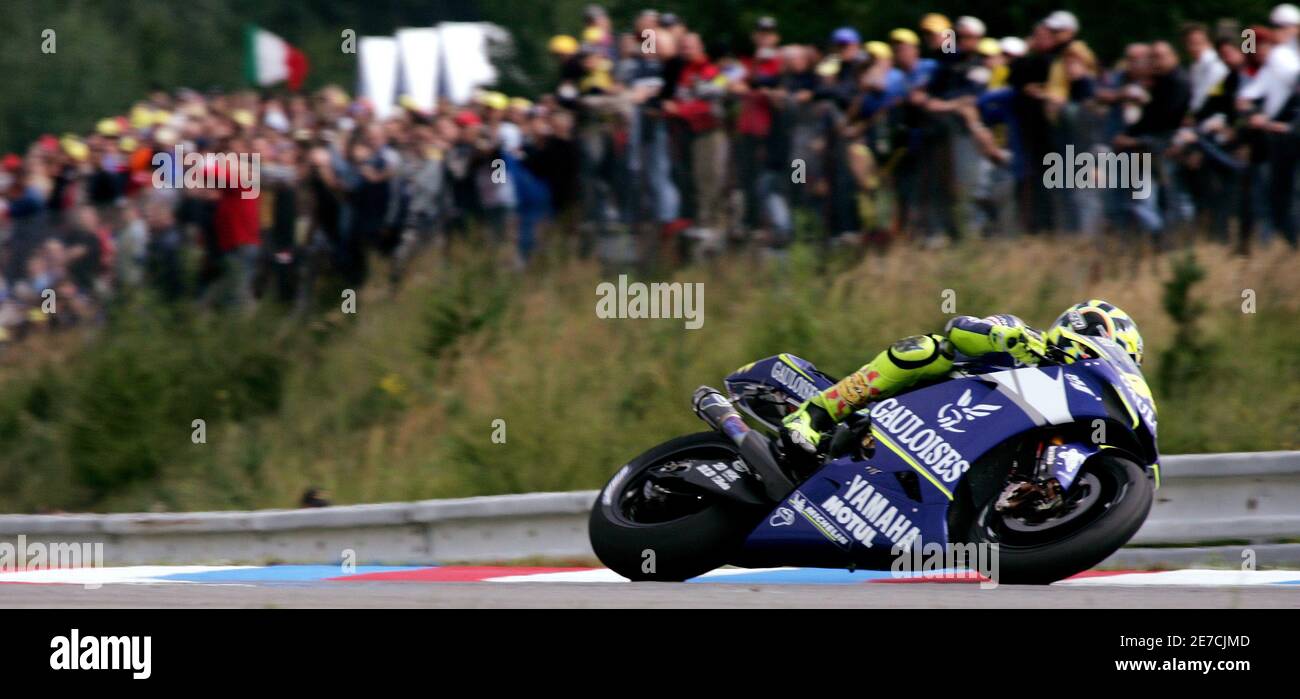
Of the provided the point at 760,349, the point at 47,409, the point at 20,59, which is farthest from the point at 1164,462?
the point at 20,59

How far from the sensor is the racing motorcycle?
671cm

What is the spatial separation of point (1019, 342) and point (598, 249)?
262 inches

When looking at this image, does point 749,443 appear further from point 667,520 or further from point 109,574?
point 109,574

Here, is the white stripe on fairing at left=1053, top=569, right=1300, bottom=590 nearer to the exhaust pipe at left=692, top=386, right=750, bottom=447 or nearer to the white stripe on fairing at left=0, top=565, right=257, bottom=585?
the exhaust pipe at left=692, top=386, right=750, bottom=447

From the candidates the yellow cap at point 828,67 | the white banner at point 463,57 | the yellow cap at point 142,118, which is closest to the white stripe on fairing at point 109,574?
the yellow cap at point 828,67

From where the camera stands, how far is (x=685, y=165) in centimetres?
1281

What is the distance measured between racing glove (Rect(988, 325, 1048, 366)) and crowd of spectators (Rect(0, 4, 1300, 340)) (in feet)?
14.6

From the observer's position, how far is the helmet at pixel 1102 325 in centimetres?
724

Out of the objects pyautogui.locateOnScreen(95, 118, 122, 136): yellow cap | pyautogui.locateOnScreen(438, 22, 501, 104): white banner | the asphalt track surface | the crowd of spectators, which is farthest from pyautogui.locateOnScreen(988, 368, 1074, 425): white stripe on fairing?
pyautogui.locateOnScreen(438, 22, 501, 104): white banner

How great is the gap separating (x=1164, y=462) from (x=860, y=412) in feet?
6.27

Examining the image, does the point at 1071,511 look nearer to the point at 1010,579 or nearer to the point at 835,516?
the point at 1010,579

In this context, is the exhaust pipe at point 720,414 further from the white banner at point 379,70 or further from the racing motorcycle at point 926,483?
the white banner at point 379,70

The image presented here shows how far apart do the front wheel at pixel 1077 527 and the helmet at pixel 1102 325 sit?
61 cm
